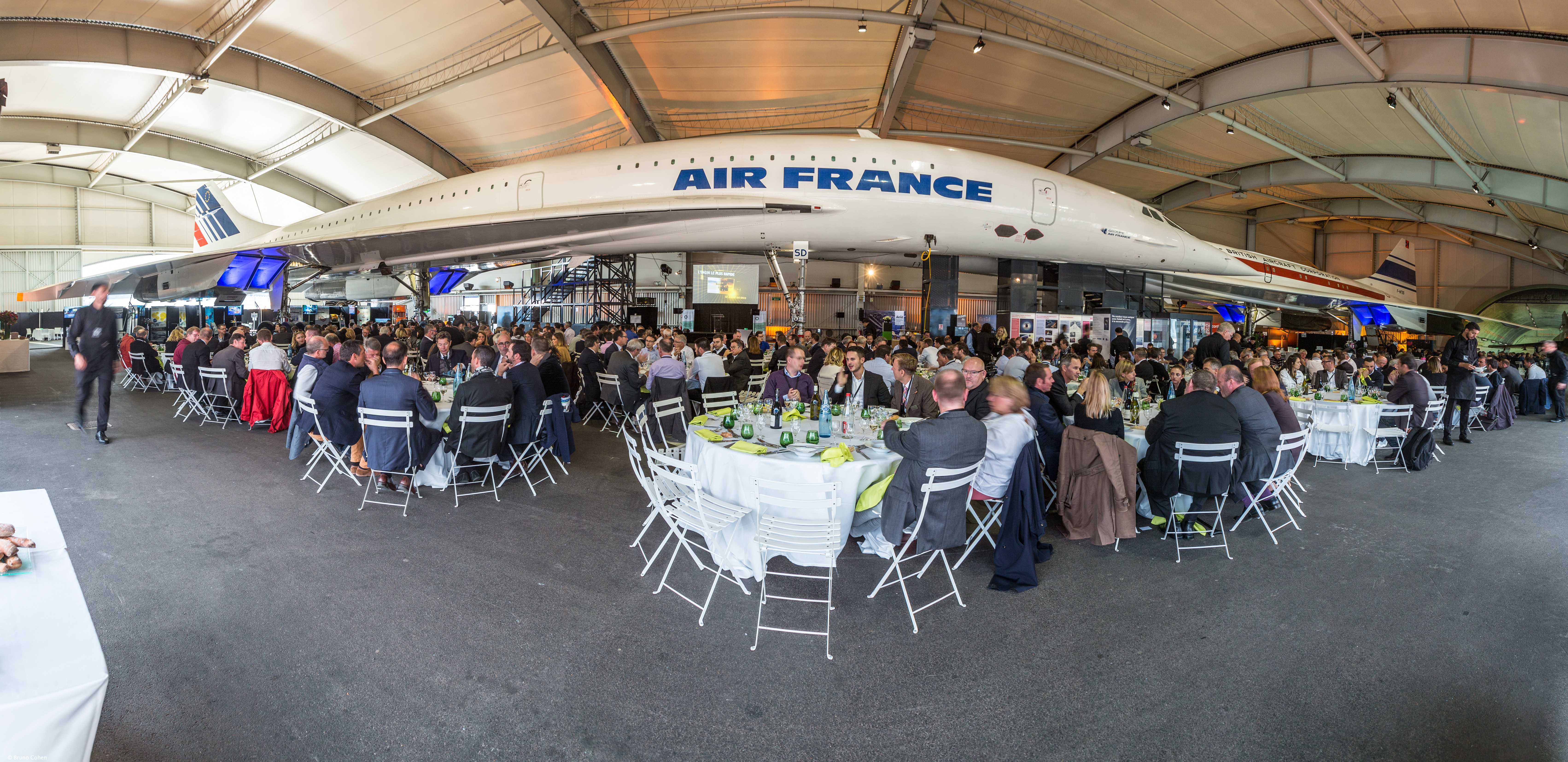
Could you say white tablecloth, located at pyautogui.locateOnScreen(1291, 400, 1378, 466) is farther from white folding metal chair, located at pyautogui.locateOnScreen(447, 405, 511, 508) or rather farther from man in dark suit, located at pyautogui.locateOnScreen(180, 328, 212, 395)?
man in dark suit, located at pyautogui.locateOnScreen(180, 328, 212, 395)

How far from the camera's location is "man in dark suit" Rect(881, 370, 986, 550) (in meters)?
3.55

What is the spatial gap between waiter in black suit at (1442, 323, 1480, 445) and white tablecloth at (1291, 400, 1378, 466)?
2.78m

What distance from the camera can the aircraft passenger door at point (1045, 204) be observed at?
12.0m

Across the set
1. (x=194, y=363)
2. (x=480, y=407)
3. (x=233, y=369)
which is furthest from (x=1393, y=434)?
(x=194, y=363)

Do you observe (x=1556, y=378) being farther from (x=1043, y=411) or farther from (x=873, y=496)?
(x=873, y=496)

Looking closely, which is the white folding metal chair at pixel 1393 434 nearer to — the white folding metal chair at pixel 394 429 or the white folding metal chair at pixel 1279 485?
the white folding metal chair at pixel 1279 485

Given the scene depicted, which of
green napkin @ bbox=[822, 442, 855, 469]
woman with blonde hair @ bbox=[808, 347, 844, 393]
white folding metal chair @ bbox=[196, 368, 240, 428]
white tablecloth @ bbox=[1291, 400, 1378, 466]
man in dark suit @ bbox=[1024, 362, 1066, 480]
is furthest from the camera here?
white folding metal chair @ bbox=[196, 368, 240, 428]

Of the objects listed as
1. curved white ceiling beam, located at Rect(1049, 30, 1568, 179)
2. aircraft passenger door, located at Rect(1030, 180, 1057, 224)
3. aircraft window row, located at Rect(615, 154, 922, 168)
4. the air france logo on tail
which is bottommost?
aircraft passenger door, located at Rect(1030, 180, 1057, 224)

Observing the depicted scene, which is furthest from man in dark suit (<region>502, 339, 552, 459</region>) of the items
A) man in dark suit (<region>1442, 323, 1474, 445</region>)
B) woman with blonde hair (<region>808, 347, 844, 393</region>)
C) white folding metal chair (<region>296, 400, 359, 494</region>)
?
man in dark suit (<region>1442, 323, 1474, 445</region>)

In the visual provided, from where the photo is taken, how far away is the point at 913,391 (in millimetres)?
5949

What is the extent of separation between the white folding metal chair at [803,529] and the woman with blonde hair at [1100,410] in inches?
83.6

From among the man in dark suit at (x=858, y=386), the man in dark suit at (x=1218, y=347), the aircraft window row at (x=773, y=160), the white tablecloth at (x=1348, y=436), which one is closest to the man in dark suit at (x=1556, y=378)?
the man in dark suit at (x=1218, y=347)

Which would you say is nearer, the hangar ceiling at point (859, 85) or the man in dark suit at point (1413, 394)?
the man in dark suit at point (1413, 394)

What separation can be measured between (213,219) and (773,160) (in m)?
19.3
